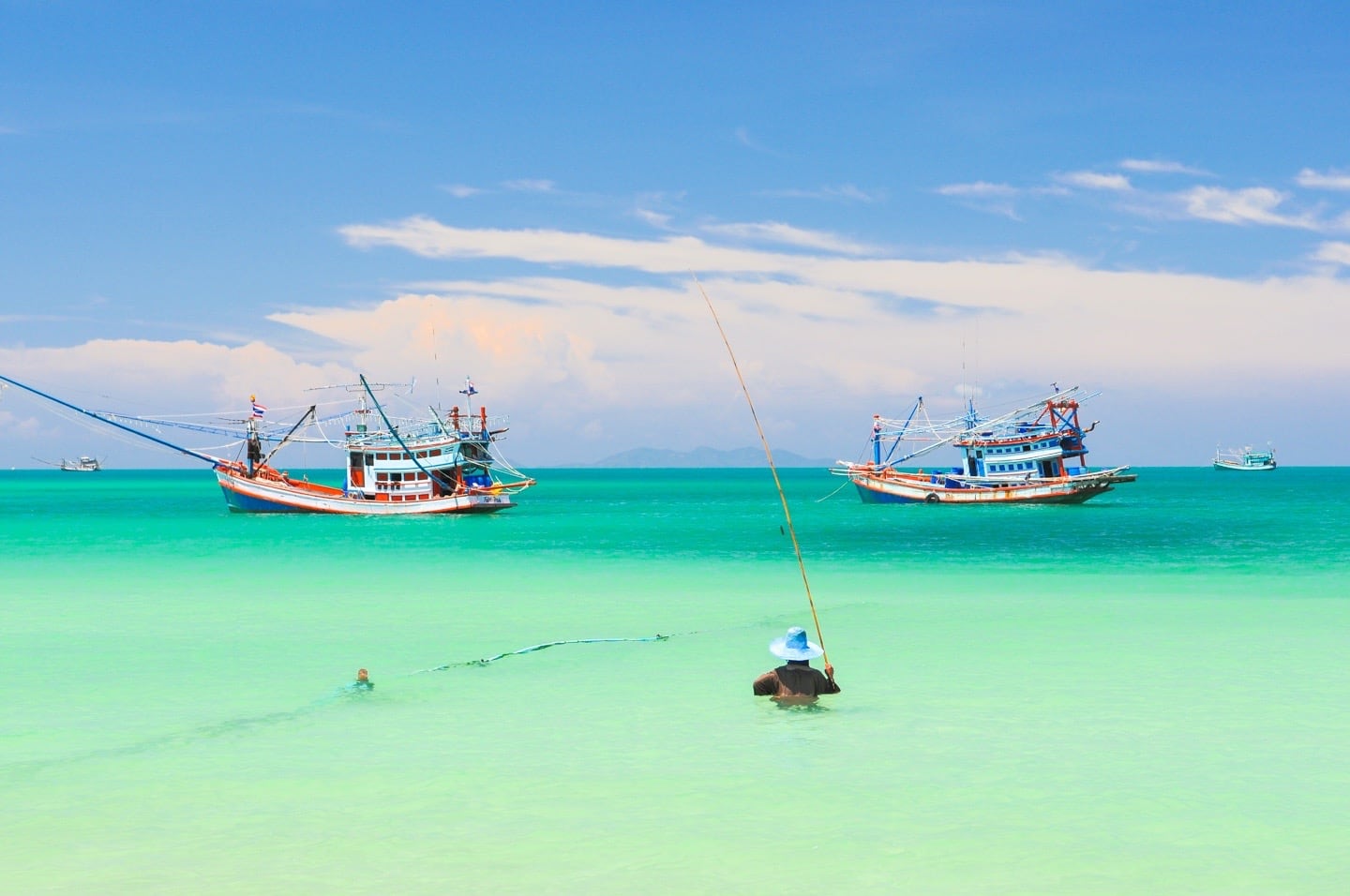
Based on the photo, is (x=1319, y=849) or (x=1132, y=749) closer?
(x=1319, y=849)

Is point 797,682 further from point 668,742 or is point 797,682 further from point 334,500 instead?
point 334,500

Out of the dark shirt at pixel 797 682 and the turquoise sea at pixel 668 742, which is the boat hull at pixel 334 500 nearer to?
the turquoise sea at pixel 668 742

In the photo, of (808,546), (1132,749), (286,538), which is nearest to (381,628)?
(1132,749)

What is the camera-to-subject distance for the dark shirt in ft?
39.2

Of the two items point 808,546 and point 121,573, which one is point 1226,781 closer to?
point 121,573

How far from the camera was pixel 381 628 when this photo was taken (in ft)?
64.3

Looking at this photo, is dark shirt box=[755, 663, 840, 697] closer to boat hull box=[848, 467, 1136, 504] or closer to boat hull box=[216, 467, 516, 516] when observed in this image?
boat hull box=[216, 467, 516, 516]

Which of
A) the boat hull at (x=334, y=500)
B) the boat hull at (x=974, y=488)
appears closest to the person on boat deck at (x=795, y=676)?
the boat hull at (x=334, y=500)

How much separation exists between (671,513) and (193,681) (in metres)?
61.3

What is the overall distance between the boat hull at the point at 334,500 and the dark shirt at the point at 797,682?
5240 centimetres

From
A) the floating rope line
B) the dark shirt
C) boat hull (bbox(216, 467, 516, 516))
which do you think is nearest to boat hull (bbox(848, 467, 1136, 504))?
boat hull (bbox(216, 467, 516, 516))

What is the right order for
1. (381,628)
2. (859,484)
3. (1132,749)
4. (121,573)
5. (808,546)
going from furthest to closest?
(859,484) < (808,546) < (121,573) < (381,628) < (1132,749)

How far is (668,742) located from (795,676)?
5.46ft

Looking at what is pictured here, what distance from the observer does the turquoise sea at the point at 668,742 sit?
7.64 metres
